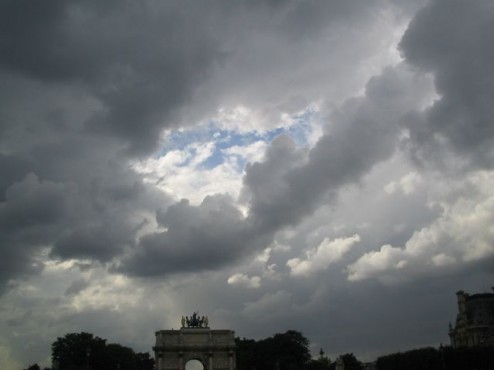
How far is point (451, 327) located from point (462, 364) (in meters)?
46.3

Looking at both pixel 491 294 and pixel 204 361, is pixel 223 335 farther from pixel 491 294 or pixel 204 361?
pixel 491 294

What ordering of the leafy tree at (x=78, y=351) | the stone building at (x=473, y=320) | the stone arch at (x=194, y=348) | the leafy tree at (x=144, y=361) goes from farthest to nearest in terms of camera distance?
the leafy tree at (x=144, y=361), the leafy tree at (x=78, y=351), the stone building at (x=473, y=320), the stone arch at (x=194, y=348)

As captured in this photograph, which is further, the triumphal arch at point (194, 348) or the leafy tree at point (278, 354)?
the leafy tree at point (278, 354)

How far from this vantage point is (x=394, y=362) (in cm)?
12081

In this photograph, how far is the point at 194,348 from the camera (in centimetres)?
10306

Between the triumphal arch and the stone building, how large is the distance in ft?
218

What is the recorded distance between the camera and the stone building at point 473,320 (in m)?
139

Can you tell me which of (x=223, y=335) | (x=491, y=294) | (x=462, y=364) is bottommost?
(x=462, y=364)

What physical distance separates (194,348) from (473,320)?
7948 cm

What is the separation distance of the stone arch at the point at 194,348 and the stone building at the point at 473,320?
218ft

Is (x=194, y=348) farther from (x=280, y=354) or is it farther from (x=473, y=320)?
(x=473, y=320)

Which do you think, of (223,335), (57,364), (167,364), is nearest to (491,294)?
(223,335)

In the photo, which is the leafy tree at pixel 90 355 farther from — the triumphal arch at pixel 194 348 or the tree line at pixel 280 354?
the triumphal arch at pixel 194 348

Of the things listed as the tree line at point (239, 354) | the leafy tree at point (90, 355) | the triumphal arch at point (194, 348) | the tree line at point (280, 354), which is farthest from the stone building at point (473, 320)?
the leafy tree at point (90, 355)
